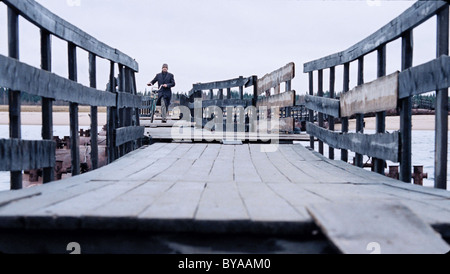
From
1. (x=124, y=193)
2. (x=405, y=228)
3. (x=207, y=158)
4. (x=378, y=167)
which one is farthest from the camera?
(x=207, y=158)

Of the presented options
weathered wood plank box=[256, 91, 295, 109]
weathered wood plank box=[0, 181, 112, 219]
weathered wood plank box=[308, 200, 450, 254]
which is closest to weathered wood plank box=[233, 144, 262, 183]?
weathered wood plank box=[0, 181, 112, 219]

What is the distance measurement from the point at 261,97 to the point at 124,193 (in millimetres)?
7900

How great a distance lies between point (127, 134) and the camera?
621cm

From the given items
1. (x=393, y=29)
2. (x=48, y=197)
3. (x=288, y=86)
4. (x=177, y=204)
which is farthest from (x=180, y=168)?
(x=288, y=86)

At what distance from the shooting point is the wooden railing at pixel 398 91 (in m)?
3.06

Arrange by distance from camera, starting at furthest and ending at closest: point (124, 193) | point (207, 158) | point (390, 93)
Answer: point (207, 158) → point (390, 93) → point (124, 193)

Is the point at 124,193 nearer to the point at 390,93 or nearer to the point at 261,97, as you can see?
the point at 390,93

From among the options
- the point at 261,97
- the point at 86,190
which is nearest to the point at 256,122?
the point at 261,97

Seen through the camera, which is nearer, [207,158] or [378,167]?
[378,167]

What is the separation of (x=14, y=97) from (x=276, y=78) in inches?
242

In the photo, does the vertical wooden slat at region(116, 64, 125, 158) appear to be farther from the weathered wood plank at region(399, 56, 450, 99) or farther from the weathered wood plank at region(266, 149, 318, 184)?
the weathered wood plank at region(399, 56, 450, 99)

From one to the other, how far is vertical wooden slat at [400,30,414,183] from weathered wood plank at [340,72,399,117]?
10 cm

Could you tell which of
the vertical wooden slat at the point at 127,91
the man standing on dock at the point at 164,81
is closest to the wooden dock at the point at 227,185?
the vertical wooden slat at the point at 127,91
